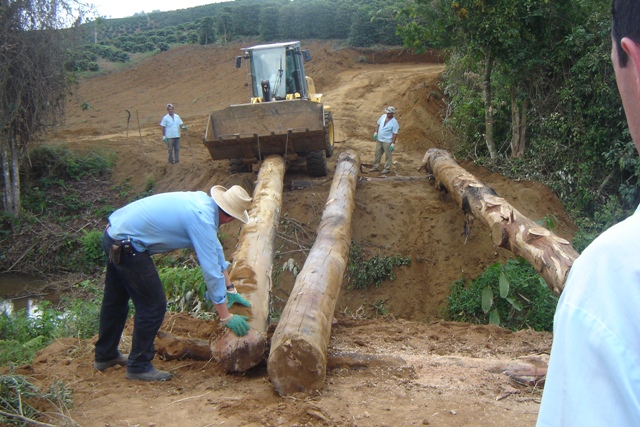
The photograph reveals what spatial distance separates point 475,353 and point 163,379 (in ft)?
8.79

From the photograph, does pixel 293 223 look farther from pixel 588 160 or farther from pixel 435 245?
pixel 588 160

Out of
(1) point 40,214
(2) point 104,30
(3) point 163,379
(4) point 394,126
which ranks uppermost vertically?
(2) point 104,30

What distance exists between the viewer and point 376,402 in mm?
4137

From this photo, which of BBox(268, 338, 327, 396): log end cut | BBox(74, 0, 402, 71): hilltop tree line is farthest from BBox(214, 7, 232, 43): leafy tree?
BBox(268, 338, 327, 396): log end cut

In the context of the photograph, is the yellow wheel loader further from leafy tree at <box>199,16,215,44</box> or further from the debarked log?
leafy tree at <box>199,16,215,44</box>

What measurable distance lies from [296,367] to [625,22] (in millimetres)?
3701

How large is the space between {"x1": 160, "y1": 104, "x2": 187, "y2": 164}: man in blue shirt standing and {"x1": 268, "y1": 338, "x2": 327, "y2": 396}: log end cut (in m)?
10.8

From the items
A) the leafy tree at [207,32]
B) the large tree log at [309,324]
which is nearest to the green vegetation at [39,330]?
the large tree log at [309,324]

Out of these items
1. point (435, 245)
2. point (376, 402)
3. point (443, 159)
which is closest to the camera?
point (376, 402)

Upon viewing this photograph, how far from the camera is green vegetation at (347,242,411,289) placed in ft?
30.5

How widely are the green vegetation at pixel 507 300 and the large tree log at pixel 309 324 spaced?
2119mm

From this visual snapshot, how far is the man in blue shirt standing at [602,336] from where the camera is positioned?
0.86 metres

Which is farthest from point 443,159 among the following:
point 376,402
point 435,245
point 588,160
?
point 376,402

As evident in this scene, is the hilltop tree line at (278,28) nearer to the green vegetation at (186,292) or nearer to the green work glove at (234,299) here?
the green vegetation at (186,292)
